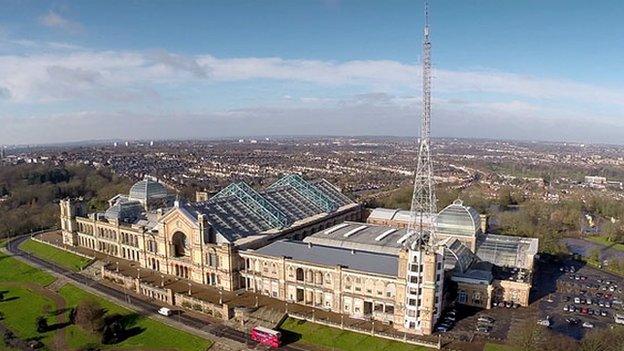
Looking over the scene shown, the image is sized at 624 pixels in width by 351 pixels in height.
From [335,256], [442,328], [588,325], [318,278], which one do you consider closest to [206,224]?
[318,278]

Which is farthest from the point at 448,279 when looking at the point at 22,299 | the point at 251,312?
the point at 22,299

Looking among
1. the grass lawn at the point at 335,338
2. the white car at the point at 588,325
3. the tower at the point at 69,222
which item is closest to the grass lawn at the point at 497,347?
the grass lawn at the point at 335,338

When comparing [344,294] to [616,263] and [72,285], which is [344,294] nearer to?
[72,285]

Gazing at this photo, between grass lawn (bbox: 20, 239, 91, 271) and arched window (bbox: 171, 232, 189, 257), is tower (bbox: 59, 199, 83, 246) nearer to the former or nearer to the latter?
grass lawn (bbox: 20, 239, 91, 271)

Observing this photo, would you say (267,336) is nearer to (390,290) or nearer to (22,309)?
(390,290)

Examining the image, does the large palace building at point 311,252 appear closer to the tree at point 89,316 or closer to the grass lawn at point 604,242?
the tree at point 89,316

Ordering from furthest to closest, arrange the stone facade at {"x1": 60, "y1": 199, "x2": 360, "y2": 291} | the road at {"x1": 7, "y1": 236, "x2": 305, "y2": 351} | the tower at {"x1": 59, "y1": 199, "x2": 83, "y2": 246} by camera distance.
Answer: the tower at {"x1": 59, "y1": 199, "x2": 83, "y2": 246} → the stone facade at {"x1": 60, "y1": 199, "x2": 360, "y2": 291} → the road at {"x1": 7, "y1": 236, "x2": 305, "y2": 351}

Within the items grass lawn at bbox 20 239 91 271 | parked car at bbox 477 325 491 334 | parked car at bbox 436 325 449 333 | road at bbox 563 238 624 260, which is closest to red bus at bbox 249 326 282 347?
parked car at bbox 436 325 449 333
